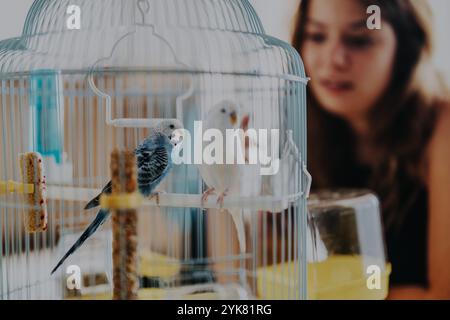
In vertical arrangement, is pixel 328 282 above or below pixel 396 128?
below

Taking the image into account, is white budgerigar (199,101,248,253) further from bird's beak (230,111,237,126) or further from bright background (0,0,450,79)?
bright background (0,0,450,79)

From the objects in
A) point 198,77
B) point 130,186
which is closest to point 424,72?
point 198,77

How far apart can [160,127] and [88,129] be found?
379 millimetres

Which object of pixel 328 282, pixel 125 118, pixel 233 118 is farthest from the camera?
pixel 328 282

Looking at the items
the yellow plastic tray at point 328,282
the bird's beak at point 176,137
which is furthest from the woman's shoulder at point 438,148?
the bird's beak at point 176,137

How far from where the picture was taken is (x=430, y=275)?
1.93 metres

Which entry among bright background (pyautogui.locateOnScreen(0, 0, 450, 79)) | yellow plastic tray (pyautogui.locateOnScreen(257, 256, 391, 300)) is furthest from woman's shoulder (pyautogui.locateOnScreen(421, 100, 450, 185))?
yellow plastic tray (pyautogui.locateOnScreen(257, 256, 391, 300))

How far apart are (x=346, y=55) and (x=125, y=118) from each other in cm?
85

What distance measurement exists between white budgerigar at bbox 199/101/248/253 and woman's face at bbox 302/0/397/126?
2.49 ft

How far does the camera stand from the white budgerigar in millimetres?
1210

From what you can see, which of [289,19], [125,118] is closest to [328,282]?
[125,118]

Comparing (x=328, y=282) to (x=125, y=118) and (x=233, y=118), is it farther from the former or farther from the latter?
(x=125, y=118)

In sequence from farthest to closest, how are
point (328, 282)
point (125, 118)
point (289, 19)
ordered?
1. point (289, 19)
2. point (328, 282)
3. point (125, 118)

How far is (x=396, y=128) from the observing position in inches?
76.4
